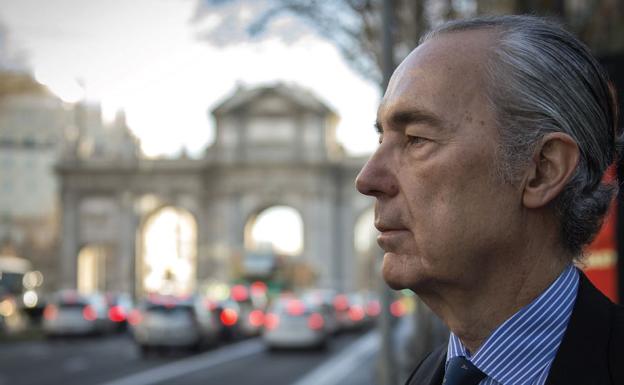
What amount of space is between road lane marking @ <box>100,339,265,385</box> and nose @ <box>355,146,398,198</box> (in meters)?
15.7

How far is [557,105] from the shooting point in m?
1.76

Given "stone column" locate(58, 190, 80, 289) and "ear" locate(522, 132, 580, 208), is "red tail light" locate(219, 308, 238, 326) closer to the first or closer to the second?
"ear" locate(522, 132, 580, 208)

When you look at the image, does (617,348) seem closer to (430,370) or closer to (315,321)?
(430,370)

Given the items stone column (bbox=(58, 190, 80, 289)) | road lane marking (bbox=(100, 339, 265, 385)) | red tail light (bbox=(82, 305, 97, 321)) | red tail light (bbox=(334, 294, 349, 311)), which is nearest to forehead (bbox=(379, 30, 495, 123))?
road lane marking (bbox=(100, 339, 265, 385))

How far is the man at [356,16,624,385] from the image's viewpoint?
176 centimetres

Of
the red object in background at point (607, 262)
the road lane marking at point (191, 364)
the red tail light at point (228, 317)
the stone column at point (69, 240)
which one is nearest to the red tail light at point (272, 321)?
the road lane marking at point (191, 364)

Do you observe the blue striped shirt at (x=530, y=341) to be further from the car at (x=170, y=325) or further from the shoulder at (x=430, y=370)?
the car at (x=170, y=325)

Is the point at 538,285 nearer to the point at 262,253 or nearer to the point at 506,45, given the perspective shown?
the point at 506,45

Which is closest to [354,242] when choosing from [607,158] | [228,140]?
[228,140]

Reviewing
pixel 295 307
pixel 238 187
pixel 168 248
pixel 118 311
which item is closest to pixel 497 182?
Result: pixel 295 307

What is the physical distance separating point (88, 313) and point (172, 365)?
38.4 feet

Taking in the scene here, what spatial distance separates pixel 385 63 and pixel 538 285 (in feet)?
36.0

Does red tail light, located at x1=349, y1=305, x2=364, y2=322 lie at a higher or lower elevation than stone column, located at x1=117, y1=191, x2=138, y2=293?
lower

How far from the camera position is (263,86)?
76.8 m
